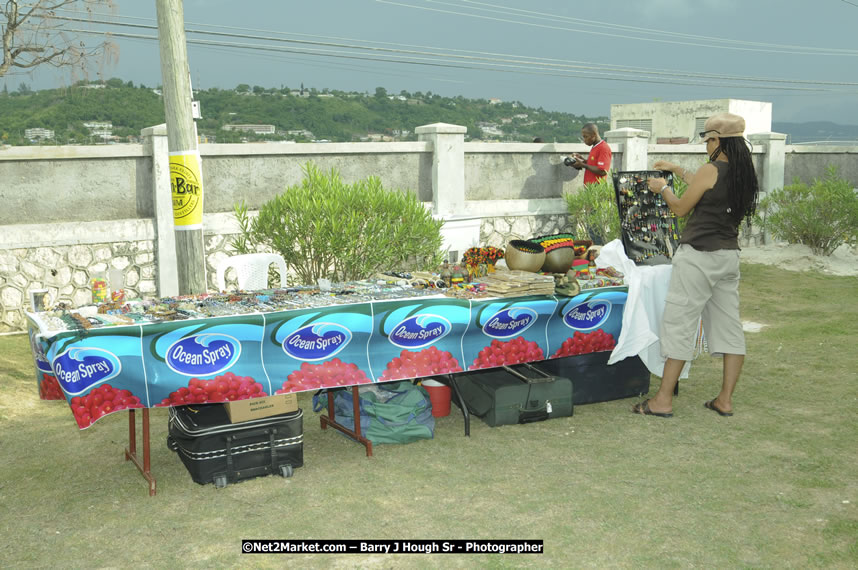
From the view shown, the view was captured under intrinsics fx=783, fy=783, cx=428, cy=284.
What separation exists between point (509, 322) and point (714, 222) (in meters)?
1.74

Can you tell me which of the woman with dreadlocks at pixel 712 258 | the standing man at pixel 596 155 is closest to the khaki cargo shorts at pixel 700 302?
the woman with dreadlocks at pixel 712 258

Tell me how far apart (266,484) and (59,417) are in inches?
108

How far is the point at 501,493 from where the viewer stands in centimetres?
495

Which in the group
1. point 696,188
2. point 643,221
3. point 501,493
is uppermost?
point 696,188

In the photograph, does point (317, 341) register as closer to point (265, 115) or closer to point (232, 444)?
point (232, 444)

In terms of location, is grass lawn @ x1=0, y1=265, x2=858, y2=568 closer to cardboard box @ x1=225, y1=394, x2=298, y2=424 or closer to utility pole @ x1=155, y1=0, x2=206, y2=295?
cardboard box @ x1=225, y1=394, x2=298, y2=424

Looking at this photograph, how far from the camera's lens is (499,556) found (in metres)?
4.16

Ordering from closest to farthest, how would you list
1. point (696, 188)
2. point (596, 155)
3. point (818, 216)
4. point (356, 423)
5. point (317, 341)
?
point (317, 341) < point (356, 423) < point (696, 188) < point (596, 155) < point (818, 216)

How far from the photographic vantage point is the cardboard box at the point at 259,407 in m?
5.15

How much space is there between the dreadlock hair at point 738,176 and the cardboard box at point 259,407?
3568 millimetres

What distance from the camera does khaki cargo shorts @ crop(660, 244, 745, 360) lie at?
19.9ft

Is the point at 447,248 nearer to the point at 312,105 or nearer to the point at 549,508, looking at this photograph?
the point at 549,508

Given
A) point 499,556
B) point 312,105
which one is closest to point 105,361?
point 499,556

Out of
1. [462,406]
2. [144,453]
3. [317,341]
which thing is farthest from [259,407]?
[462,406]
